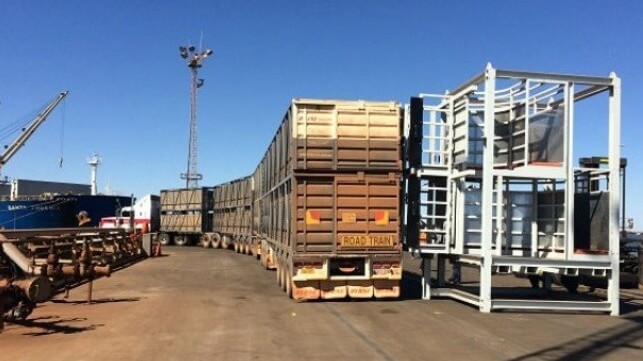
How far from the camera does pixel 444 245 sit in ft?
43.1

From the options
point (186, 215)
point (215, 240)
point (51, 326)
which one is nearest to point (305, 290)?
point (51, 326)

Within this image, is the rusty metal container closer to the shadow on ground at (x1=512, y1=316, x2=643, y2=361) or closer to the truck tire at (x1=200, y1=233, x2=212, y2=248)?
the truck tire at (x1=200, y1=233, x2=212, y2=248)

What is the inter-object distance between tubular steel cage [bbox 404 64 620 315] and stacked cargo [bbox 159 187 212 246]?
104 feet

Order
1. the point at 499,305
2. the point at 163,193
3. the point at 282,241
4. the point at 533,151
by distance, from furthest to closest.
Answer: the point at 163,193
the point at 282,241
the point at 533,151
the point at 499,305

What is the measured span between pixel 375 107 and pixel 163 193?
37.7 metres

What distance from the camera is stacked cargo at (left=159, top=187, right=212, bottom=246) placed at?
4384cm

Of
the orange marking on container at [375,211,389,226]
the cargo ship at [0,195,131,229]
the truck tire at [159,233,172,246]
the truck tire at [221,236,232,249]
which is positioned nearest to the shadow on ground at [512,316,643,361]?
the orange marking on container at [375,211,389,226]

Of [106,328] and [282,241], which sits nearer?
[106,328]

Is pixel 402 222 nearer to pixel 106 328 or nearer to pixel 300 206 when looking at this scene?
pixel 300 206

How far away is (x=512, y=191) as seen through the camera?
44.0 feet

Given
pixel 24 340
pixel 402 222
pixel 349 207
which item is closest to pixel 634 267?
pixel 402 222

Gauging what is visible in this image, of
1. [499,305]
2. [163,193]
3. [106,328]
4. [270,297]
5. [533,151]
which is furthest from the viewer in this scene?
[163,193]

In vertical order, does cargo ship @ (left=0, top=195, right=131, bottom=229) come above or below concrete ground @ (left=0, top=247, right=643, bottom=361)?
above

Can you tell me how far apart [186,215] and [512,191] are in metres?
34.7
